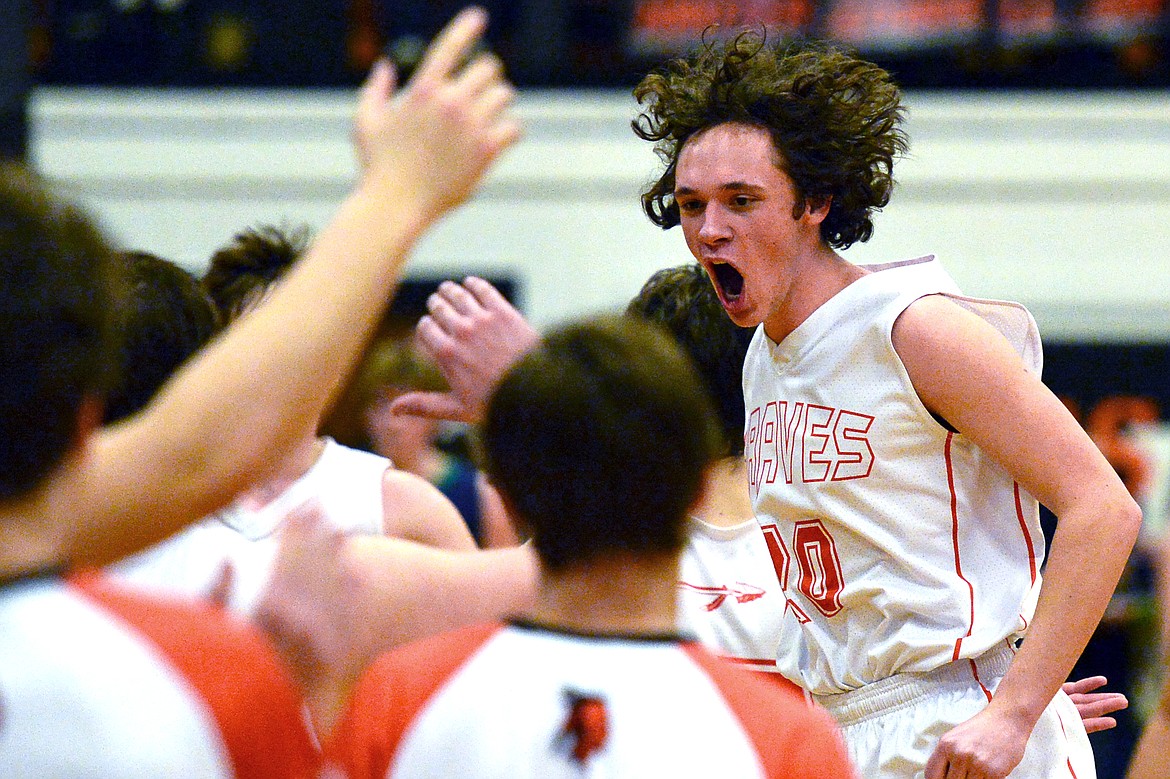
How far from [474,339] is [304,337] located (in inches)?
18.0

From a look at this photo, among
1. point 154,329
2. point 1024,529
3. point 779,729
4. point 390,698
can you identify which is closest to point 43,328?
point 390,698

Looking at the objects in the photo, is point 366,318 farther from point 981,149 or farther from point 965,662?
point 981,149

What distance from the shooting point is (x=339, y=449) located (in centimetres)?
285

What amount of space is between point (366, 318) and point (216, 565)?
92 centimetres

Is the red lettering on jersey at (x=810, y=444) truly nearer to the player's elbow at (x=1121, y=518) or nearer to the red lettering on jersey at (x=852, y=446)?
the red lettering on jersey at (x=852, y=446)

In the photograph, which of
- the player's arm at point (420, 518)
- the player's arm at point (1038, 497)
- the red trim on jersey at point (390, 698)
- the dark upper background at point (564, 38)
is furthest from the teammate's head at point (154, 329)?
the dark upper background at point (564, 38)

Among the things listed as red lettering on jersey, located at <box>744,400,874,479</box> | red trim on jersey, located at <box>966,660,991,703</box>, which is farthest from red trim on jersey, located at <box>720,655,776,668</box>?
red trim on jersey, located at <box>966,660,991,703</box>

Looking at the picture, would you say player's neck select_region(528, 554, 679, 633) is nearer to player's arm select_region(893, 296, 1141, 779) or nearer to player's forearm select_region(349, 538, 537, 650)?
player's forearm select_region(349, 538, 537, 650)

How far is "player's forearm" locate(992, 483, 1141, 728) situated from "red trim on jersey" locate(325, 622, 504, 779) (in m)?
1.12

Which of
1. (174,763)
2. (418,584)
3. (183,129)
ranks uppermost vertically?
(174,763)

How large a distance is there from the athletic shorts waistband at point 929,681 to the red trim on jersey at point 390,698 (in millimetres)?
1252

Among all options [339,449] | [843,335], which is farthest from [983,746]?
[339,449]

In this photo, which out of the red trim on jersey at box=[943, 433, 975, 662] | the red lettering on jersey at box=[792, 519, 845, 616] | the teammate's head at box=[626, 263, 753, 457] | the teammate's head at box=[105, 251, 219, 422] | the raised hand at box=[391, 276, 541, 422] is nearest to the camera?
the raised hand at box=[391, 276, 541, 422]

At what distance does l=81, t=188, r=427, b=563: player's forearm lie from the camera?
1336 mm
